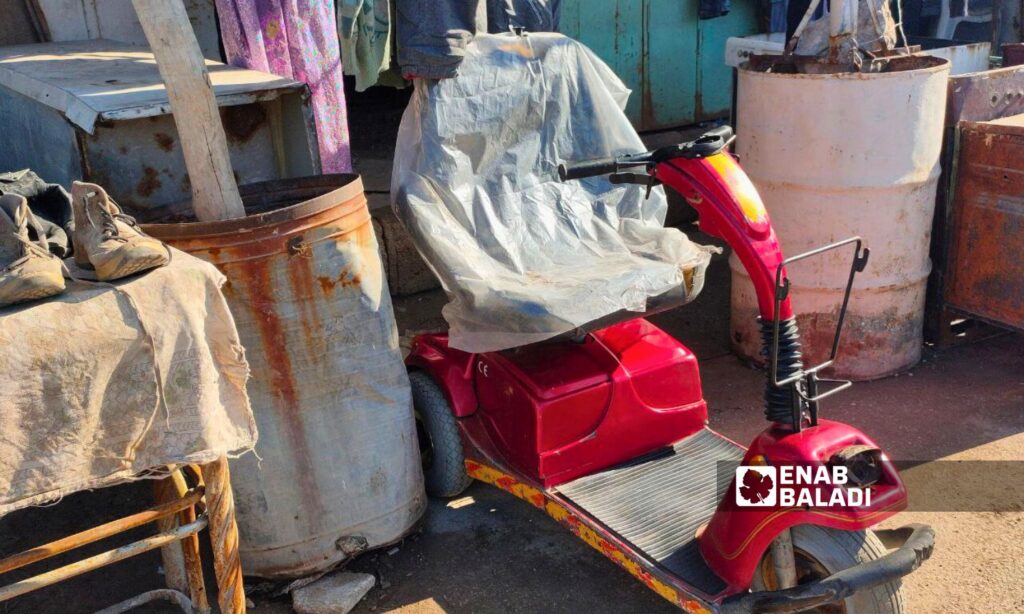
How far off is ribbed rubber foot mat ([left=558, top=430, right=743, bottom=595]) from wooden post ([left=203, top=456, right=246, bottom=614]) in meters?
1.12

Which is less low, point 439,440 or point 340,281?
point 340,281

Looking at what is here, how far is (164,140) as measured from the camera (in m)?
3.73

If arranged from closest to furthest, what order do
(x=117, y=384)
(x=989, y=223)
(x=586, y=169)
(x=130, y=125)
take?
1. (x=117, y=384)
2. (x=586, y=169)
3. (x=130, y=125)
4. (x=989, y=223)

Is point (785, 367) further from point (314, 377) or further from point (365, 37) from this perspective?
point (365, 37)

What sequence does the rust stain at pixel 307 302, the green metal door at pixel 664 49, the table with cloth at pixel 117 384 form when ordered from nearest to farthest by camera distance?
the table with cloth at pixel 117 384
the rust stain at pixel 307 302
the green metal door at pixel 664 49

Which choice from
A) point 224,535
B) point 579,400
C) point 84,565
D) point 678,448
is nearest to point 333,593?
point 224,535

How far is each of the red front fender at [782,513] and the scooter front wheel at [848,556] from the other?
72 millimetres

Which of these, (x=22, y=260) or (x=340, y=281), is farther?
(x=340, y=281)

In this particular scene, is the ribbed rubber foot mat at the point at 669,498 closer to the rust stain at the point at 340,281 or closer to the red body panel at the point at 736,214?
the red body panel at the point at 736,214

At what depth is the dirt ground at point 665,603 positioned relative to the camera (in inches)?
133

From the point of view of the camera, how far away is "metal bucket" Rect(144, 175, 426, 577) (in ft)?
9.91

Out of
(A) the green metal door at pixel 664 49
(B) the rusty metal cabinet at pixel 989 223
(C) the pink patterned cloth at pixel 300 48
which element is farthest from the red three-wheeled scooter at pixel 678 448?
(A) the green metal door at pixel 664 49

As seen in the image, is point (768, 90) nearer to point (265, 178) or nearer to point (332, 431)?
point (265, 178)

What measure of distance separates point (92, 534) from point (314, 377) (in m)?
0.83
